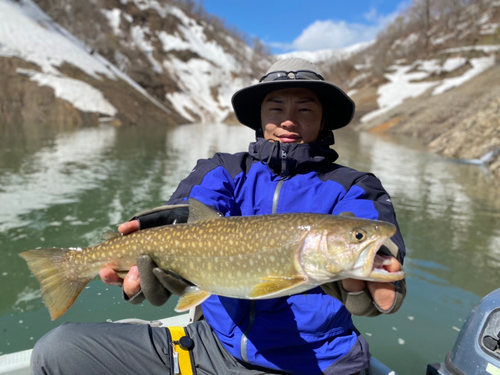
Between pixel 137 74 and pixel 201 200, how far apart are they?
63.7 m

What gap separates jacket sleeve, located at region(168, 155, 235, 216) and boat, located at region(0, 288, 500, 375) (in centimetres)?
189

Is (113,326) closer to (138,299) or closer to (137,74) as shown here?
(138,299)

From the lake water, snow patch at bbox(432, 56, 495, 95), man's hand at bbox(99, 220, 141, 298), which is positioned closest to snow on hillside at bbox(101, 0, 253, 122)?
snow patch at bbox(432, 56, 495, 95)

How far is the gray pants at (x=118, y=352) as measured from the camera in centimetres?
266

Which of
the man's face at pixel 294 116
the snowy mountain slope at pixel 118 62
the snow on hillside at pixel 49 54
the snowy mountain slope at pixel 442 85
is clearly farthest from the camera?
the snow on hillside at pixel 49 54

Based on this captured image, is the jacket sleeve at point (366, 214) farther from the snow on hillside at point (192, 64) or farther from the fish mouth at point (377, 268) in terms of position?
the snow on hillside at point (192, 64)

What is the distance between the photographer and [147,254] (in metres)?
2.61

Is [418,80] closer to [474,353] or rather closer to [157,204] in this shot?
[157,204]

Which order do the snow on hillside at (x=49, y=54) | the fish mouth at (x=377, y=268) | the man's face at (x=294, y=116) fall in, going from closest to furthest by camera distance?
the fish mouth at (x=377, y=268) → the man's face at (x=294, y=116) → the snow on hillside at (x=49, y=54)

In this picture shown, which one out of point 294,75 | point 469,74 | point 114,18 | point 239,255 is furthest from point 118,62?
point 239,255

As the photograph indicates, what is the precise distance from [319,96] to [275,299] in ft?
5.95

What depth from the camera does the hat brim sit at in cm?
315

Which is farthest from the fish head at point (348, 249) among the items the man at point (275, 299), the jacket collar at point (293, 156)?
the jacket collar at point (293, 156)

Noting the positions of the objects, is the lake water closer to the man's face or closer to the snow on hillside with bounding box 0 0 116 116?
the man's face
